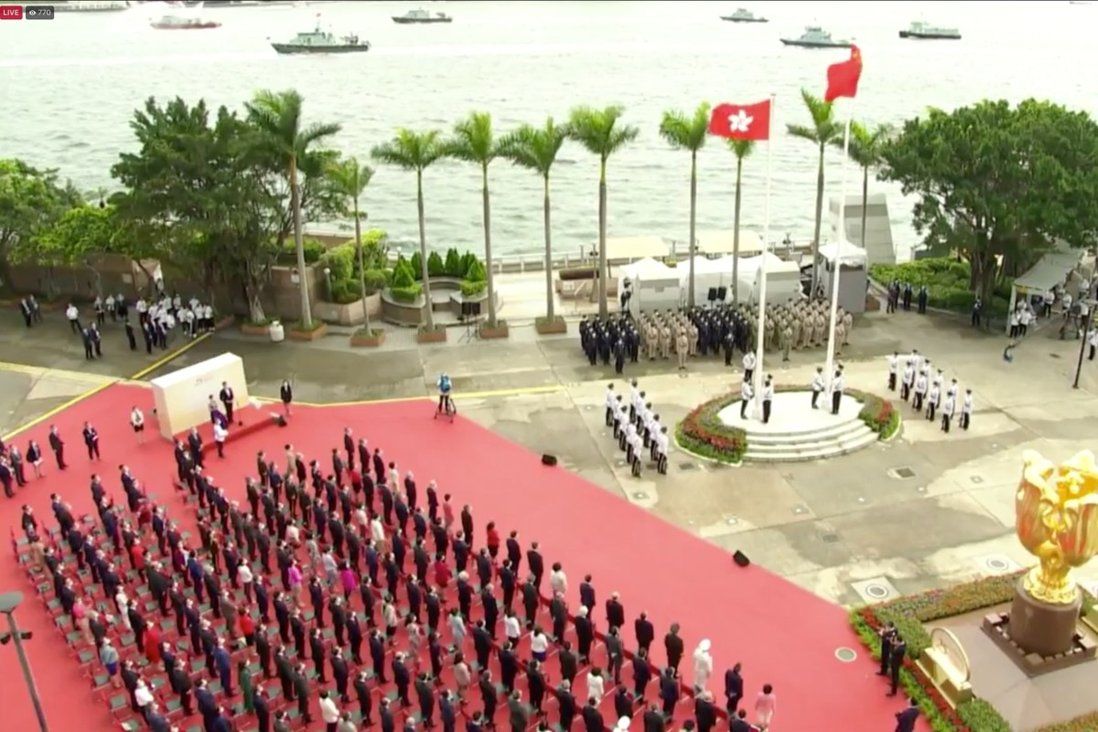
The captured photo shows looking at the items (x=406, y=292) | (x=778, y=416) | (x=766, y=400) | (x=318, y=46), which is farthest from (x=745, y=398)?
(x=318, y=46)

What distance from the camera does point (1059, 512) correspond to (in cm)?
1459

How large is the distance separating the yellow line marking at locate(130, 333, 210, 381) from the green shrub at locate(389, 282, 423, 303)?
635 centimetres

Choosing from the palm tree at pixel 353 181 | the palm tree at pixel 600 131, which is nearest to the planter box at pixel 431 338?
the palm tree at pixel 353 181

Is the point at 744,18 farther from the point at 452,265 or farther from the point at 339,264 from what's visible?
the point at 339,264

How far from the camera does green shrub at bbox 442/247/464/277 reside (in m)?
37.6

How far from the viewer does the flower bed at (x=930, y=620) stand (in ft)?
49.6

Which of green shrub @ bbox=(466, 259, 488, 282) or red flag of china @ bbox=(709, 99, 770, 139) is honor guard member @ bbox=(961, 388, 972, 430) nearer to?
red flag of china @ bbox=(709, 99, 770, 139)

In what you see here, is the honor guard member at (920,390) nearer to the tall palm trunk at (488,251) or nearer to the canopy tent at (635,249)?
the canopy tent at (635,249)

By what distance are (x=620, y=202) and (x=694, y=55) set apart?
6056cm

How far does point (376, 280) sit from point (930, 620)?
23.0 metres

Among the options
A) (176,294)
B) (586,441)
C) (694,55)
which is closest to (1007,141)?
(586,441)

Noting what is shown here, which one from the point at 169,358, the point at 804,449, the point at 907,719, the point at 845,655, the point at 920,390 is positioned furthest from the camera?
the point at 169,358

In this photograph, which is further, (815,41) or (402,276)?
(815,41)

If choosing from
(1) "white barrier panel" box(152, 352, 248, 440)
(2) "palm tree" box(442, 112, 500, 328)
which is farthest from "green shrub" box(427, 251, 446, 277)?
(1) "white barrier panel" box(152, 352, 248, 440)
